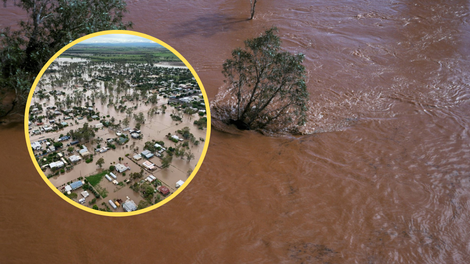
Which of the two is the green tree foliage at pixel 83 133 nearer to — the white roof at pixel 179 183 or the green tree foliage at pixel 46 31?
the white roof at pixel 179 183

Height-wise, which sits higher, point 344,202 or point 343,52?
point 343,52

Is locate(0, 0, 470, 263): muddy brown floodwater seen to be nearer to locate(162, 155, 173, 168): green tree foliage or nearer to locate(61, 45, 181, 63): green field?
locate(162, 155, 173, 168): green tree foliage

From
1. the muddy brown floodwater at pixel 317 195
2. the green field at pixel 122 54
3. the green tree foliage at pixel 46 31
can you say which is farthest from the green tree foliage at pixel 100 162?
the green tree foliage at pixel 46 31

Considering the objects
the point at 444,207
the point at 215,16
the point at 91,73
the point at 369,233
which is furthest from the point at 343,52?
the point at 91,73

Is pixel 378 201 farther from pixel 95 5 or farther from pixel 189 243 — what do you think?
pixel 95 5

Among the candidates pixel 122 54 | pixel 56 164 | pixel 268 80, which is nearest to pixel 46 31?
pixel 268 80

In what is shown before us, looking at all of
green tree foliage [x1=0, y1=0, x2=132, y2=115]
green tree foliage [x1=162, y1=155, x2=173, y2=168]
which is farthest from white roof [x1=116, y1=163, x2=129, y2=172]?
green tree foliage [x1=0, y1=0, x2=132, y2=115]

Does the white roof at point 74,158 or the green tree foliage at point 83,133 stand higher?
the green tree foliage at point 83,133
